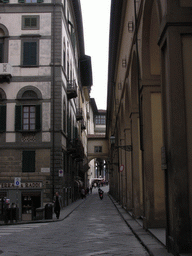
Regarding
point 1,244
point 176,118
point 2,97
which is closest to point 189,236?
point 176,118

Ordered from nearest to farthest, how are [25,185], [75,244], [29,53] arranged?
1. [75,244]
2. [25,185]
3. [29,53]

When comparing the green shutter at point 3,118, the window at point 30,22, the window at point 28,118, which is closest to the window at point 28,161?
the window at point 28,118

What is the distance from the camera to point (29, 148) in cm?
2650

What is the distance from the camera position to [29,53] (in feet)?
89.0

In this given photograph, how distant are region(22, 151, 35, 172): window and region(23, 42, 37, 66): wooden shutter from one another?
6.14 meters

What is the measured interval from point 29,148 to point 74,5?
1649 centimetres

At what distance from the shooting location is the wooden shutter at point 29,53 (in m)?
27.1

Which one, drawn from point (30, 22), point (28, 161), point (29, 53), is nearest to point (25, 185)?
point (28, 161)

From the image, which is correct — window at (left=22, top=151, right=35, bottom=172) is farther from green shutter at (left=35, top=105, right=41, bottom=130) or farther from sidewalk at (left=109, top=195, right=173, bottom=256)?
sidewalk at (left=109, top=195, right=173, bottom=256)

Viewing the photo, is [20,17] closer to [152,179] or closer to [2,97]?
[2,97]

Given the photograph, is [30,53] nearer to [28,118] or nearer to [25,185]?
[28,118]

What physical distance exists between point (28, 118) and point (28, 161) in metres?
2.86

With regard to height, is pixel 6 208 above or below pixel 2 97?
below

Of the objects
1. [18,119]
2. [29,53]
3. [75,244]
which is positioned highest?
[29,53]
